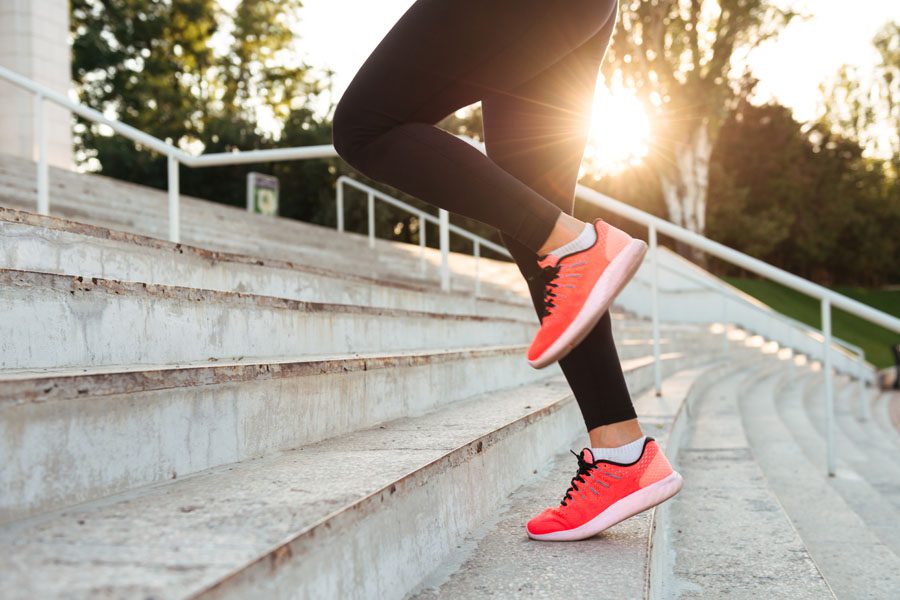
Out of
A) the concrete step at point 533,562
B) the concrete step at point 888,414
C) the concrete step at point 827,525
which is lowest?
the concrete step at point 888,414

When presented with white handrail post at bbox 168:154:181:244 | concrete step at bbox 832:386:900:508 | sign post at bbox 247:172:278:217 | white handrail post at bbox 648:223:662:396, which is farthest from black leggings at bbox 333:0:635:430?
sign post at bbox 247:172:278:217

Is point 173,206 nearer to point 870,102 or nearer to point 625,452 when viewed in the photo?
point 625,452

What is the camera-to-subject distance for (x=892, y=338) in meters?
21.0

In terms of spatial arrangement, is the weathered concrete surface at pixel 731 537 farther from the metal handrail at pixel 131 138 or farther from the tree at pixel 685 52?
the tree at pixel 685 52

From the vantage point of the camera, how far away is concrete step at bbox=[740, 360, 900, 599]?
196cm

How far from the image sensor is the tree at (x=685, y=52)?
14656 mm

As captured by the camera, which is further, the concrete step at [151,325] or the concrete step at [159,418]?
the concrete step at [151,325]

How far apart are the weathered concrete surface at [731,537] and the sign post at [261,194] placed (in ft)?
25.6

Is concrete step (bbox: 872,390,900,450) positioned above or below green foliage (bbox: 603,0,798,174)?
below

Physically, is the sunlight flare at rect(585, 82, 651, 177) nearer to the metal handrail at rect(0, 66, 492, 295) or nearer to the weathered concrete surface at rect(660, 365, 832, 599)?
the metal handrail at rect(0, 66, 492, 295)

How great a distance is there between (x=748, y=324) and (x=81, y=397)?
461 inches

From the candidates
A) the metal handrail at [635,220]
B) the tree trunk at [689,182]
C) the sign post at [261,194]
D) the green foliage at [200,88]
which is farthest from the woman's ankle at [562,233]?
the tree trunk at [689,182]

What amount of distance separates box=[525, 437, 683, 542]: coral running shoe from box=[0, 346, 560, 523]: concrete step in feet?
1.59

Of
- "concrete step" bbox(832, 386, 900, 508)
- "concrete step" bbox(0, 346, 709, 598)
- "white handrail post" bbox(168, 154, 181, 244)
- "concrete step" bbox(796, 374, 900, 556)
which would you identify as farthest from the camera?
"concrete step" bbox(832, 386, 900, 508)
